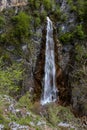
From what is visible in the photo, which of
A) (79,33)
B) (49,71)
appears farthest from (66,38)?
(49,71)

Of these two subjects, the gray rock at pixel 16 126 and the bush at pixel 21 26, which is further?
the bush at pixel 21 26

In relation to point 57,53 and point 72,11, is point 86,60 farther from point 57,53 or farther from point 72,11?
point 72,11

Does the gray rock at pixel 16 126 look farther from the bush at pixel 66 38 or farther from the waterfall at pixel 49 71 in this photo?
the bush at pixel 66 38

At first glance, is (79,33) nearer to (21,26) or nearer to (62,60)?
(62,60)

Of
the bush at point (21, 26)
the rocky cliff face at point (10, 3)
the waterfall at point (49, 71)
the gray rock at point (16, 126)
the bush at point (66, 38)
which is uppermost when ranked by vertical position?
the rocky cliff face at point (10, 3)

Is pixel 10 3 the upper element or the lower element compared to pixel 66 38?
upper

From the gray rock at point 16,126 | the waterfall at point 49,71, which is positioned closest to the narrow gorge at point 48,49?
the waterfall at point 49,71

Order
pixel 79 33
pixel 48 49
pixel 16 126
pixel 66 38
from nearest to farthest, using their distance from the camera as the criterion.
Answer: pixel 16 126, pixel 79 33, pixel 66 38, pixel 48 49

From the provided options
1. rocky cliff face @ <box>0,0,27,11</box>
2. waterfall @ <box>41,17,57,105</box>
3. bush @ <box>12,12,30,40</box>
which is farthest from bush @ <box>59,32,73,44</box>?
rocky cliff face @ <box>0,0,27,11</box>

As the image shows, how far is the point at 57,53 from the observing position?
18.9m

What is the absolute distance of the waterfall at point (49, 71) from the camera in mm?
18500

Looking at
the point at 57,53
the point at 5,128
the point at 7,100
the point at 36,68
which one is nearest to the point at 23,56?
the point at 36,68

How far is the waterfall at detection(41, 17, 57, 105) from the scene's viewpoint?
728 inches

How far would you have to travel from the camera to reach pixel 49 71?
18688 millimetres
